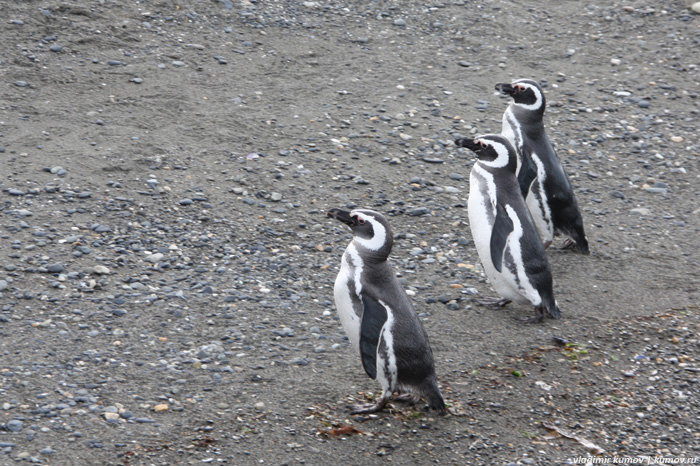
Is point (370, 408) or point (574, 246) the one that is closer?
point (370, 408)

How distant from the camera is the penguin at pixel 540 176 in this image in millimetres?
5766

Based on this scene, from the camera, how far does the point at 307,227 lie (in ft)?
19.1

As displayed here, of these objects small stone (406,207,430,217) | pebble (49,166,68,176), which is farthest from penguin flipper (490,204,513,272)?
pebble (49,166,68,176)

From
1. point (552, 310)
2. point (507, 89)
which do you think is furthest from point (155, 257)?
point (507, 89)

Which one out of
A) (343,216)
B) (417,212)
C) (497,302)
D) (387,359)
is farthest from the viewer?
(417,212)

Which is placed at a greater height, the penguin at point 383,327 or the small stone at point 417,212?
the penguin at point 383,327

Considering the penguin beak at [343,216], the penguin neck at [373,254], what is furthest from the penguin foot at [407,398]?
the penguin beak at [343,216]

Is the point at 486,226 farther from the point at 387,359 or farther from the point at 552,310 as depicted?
the point at 387,359

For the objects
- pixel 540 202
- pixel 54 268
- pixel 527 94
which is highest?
pixel 527 94

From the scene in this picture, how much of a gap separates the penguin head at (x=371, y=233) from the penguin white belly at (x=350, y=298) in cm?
8

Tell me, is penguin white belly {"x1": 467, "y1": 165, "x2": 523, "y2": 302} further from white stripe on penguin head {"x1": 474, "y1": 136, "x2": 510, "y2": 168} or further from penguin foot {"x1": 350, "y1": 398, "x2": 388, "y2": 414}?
penguin foot {"x1": 350, "y1": 398, "x2": 388, "y2": 414}

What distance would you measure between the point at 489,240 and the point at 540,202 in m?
0.88

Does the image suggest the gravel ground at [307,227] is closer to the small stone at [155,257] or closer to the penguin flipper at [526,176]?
the small stone at [155,257]

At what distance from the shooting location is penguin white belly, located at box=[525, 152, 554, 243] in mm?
5785
